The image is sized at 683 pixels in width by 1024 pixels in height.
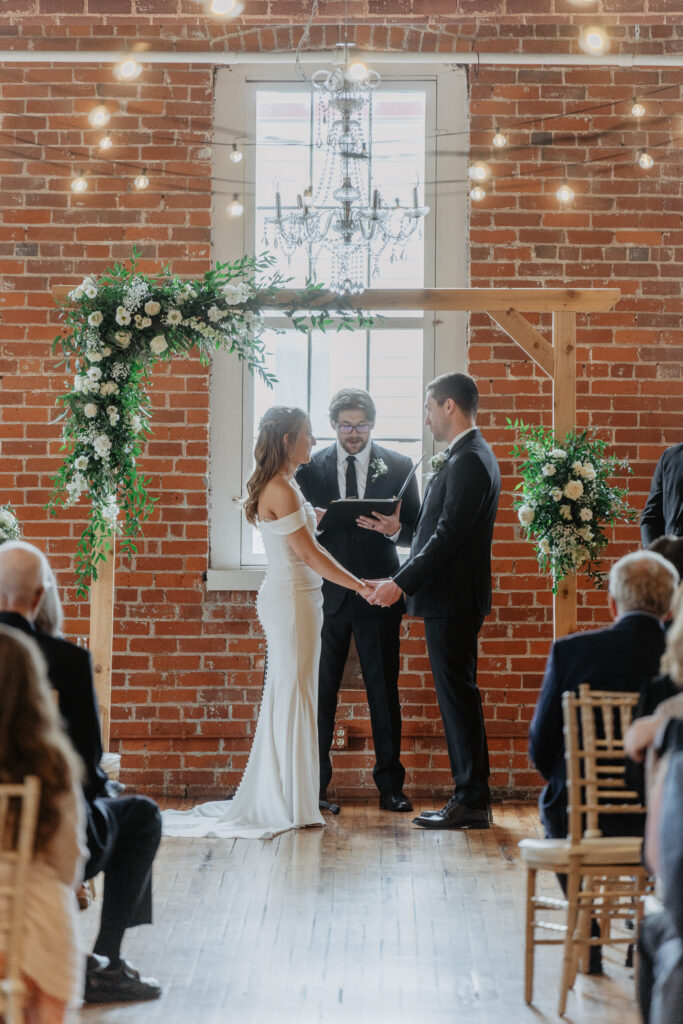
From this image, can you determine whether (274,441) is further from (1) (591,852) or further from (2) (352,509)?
(1) (591,852)

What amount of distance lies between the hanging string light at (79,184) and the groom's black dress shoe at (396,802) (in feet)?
11.6

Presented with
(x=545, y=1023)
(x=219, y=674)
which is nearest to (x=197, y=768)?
(x=219, y=674)

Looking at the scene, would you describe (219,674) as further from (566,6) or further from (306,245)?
(566,6)

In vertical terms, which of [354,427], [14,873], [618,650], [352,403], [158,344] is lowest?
[14,873]

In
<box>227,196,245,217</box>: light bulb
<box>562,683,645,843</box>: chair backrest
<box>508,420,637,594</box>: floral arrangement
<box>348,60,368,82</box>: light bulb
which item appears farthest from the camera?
<box>227,196,245,217</box>: light bulb

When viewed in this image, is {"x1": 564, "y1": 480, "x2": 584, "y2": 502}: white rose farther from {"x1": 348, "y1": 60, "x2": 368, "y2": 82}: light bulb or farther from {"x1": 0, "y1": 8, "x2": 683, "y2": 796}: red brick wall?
{"x1": 348, "y1": 60, "x2": 368, "y2": 82}: light bulb

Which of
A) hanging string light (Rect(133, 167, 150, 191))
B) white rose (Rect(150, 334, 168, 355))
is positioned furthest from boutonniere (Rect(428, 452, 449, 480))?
hanging string light (Rect(133, 167, 150, 191))

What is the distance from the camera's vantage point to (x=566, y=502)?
5.32m

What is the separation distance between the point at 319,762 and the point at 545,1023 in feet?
8.69

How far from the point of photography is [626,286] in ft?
20.4

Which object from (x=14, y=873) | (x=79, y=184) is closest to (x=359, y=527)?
→ (x=79, y=184)

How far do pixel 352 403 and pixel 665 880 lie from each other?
395 cm

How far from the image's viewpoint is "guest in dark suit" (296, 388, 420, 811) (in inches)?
227

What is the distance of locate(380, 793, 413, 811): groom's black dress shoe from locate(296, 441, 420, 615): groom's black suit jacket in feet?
3.04
